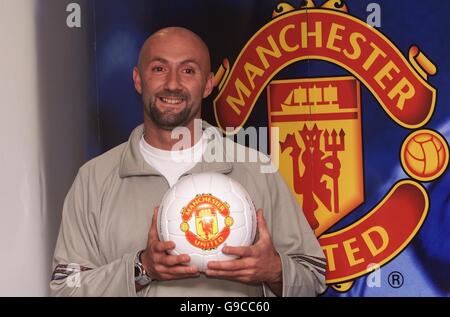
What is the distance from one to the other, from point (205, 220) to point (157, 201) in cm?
39

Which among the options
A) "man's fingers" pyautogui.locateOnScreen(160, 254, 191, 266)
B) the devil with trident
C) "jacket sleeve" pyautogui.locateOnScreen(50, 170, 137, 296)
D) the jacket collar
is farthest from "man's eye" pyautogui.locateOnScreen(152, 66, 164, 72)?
"man's fingers" pyautogui.locateOnScreen(160, 254, 191, 266)

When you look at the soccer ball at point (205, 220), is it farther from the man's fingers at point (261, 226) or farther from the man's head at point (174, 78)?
the man's head at point (174, 78)

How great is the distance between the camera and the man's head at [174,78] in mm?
3244

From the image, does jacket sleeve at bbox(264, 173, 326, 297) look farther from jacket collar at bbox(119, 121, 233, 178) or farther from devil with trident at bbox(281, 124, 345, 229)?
jacket collar at bbox(119, 121, 233, 178)

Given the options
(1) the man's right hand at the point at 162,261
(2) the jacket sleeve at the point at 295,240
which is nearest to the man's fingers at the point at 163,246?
(1) the man's right hand at the point at 162,261

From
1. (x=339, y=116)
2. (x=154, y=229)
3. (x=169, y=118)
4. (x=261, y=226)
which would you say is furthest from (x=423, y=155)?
(x=154, y=229)

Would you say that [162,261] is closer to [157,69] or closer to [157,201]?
[157,201]

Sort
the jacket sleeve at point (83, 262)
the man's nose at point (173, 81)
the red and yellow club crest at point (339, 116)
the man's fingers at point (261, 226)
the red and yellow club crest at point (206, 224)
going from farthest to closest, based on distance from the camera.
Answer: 1. the red and yellow club crest at point (339, 116)
2. the man's nose at point (173, 81)
3. the jacket sleeve at point (83, 262)
4. the man's fingers at point (261, 226)
5. the red and yellow club crest at point (206, 224)

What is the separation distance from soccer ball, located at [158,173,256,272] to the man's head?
411 mm

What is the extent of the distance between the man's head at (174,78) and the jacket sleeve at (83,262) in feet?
1.36

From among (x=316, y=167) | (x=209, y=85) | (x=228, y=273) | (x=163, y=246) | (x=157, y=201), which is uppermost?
(x=209, y=85)

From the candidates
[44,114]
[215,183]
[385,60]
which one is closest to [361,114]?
[385,60]

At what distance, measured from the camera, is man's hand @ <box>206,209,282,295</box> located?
2.93 meters

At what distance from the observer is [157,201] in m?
3.23
